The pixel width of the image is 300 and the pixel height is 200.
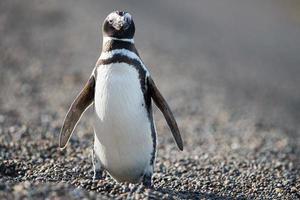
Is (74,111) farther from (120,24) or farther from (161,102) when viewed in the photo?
(120,24)

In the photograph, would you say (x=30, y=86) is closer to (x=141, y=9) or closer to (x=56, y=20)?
(x=56, y=20)

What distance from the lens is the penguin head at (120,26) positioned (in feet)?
16.5

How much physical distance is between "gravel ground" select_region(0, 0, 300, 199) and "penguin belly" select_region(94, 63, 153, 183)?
275 mm

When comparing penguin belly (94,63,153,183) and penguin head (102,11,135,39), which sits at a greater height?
penguin head (102,11,135,39)

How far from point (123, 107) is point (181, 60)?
9355 mm

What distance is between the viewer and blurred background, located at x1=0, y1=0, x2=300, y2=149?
10086 millimetres

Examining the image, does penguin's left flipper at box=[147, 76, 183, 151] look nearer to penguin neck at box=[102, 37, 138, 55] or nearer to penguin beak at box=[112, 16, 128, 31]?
penguin neck at box=[102, 37, 138, 55]

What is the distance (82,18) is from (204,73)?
4.92 meters

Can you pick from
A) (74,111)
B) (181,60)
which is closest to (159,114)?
(181,60)

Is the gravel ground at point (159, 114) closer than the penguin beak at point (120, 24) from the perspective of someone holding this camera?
No

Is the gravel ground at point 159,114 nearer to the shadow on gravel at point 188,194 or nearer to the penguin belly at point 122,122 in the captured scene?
the shadow on gravel at point 188,194

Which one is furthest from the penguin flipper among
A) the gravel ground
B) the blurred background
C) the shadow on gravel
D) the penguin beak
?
the blurred background

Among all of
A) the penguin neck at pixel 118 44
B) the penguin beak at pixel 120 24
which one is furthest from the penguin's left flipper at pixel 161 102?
the penguin beak at pixel 120 24

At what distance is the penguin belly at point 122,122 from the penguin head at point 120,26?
24cm
